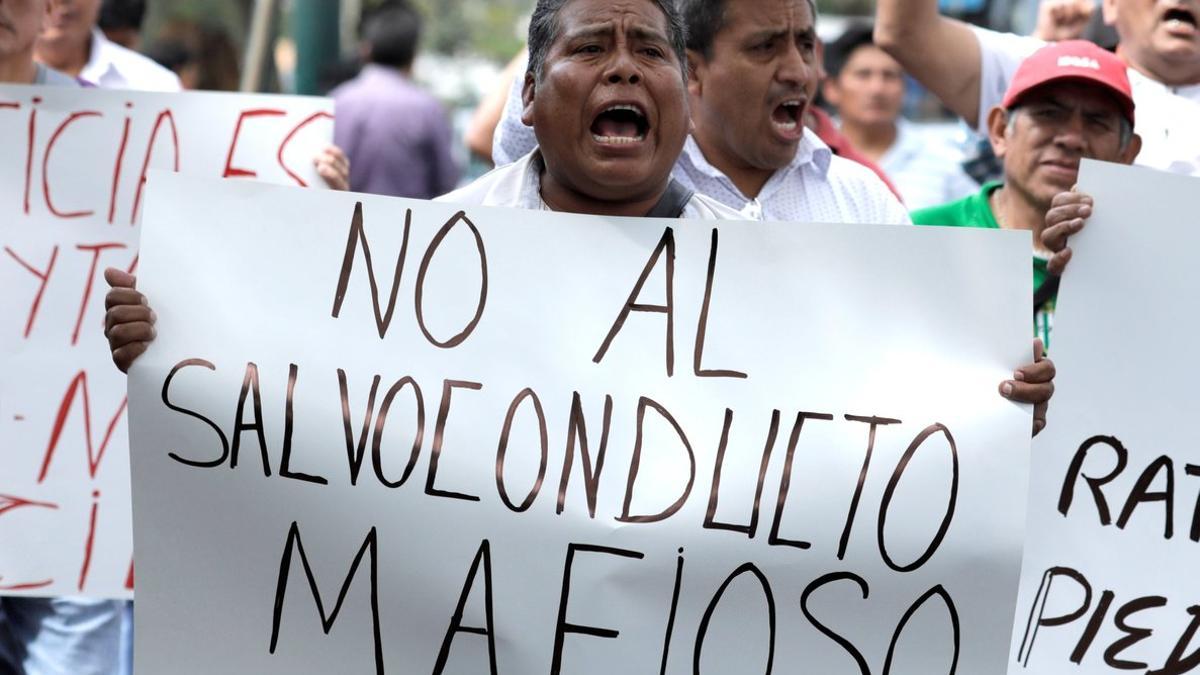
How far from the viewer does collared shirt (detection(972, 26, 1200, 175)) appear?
3.87m

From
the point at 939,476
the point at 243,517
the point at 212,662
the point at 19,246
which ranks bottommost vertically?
the point at 212,662

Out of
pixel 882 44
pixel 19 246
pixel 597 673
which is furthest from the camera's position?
pixel 882 44

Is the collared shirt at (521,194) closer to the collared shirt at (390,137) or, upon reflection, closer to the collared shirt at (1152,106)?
the collared shirt at (1152,106)

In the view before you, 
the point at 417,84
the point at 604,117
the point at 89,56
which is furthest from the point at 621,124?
the point at 417,84

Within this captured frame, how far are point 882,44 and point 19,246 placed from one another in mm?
2049

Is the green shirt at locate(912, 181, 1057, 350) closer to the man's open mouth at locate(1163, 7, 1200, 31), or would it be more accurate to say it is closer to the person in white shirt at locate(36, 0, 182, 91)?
the man's open mouth at locate(1163, 7, 1200, 31)

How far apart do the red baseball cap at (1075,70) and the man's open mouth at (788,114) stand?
484 mm

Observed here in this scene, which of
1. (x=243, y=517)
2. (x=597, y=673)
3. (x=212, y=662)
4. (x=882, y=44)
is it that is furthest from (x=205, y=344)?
(x=882, y=44)

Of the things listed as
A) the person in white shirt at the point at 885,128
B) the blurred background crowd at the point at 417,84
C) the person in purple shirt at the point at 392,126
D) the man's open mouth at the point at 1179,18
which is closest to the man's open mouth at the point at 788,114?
the man's open mouth at the point at 1179,18

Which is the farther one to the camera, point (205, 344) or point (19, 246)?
point (19, 246)

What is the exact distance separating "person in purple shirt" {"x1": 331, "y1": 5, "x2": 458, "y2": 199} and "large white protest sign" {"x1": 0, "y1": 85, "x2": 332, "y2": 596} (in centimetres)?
345

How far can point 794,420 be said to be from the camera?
2.72m

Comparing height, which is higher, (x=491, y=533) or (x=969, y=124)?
(x=969, y=124)

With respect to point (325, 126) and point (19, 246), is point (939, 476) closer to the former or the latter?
point (325, 126)
